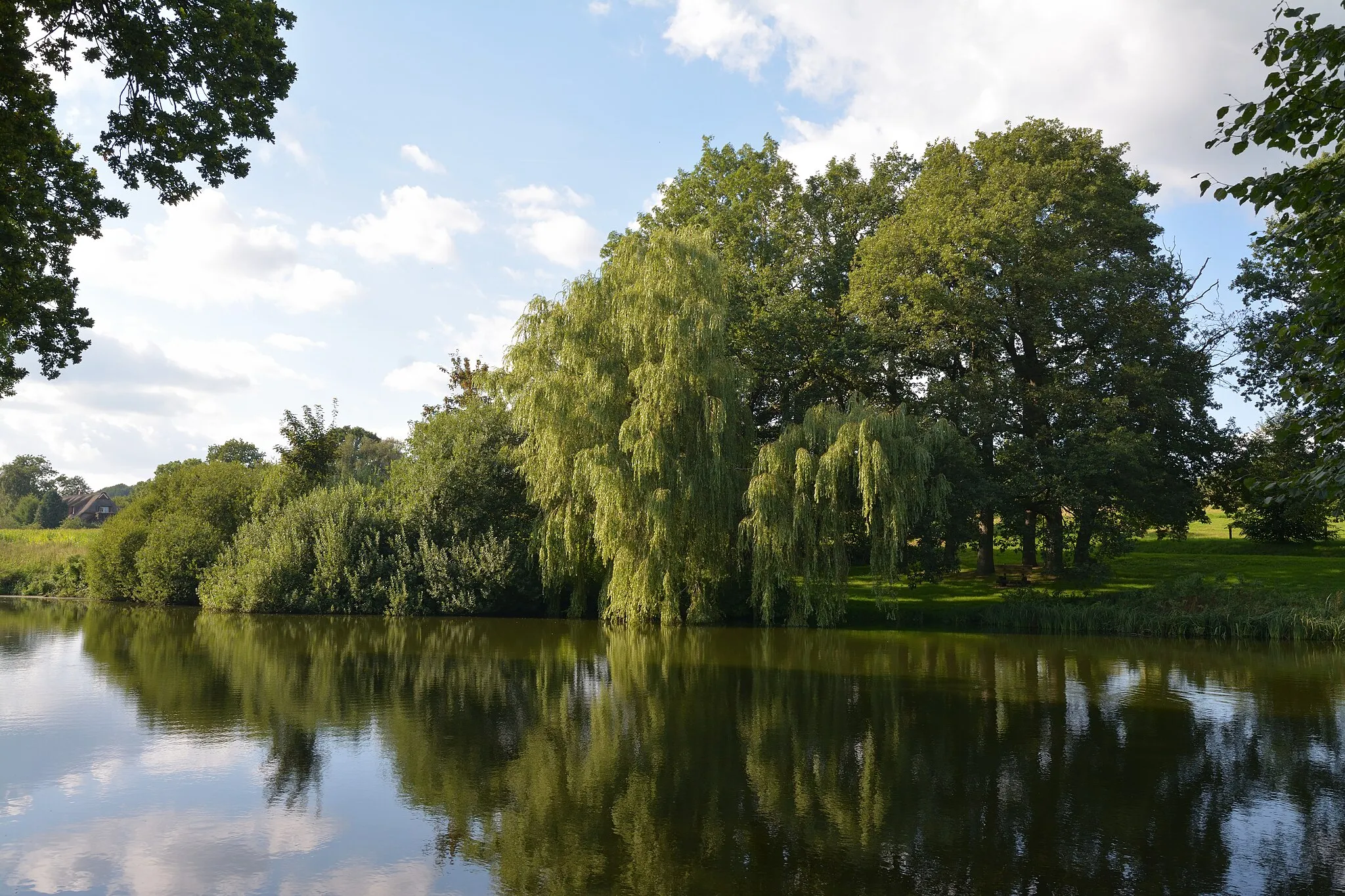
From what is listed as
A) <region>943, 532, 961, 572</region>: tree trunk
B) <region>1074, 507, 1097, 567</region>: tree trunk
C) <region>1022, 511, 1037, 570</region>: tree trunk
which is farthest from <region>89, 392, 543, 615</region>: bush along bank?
<region>1074, 507, 1097, 567</region>: tree trunk

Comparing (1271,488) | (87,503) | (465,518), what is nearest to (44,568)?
(465,518)

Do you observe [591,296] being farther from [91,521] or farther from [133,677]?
[91,521]

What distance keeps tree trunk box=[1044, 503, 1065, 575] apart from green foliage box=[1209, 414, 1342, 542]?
16.7 feet

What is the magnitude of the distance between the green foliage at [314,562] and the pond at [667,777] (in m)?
12.1

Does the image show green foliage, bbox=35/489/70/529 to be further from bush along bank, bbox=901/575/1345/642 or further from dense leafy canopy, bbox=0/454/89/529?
bush along bank, bbox=901/575/1345/642

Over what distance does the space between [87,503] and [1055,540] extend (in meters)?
101

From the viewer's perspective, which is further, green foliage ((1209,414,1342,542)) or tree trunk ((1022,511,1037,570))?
tree trunk ((1022,511,1037,570))

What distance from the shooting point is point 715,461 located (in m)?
25.6

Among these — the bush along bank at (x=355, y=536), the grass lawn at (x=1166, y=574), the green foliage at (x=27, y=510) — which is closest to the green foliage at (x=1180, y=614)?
the grass lawn at (x=1166, y=574)

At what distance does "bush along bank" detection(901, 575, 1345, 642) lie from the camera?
23.9 metres

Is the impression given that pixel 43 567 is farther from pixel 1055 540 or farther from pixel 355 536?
pixel 1055 540

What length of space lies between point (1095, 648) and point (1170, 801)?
1398 cm

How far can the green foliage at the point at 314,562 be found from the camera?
104ft

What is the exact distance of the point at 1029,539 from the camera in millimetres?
31609
